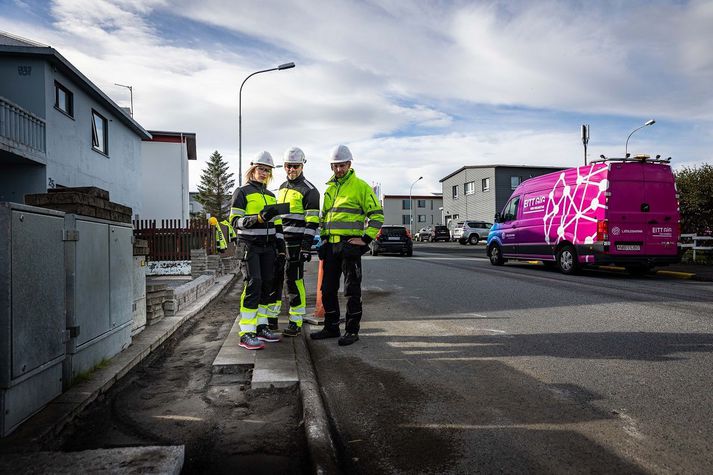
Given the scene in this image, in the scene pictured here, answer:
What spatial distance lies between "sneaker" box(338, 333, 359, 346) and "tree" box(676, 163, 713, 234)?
16178 mm

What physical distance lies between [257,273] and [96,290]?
1.54 metres

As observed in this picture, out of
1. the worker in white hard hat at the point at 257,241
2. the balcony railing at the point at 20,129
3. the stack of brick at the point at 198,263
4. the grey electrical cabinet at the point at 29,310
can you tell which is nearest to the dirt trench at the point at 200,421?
the grey electrical cabinet at the point at 29,310

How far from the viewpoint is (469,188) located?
175 feet

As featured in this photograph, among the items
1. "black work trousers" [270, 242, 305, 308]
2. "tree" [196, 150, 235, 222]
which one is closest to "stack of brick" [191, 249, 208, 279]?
"black work trousers" [270, 242, 305, 308]

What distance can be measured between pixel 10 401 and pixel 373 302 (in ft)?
19.4

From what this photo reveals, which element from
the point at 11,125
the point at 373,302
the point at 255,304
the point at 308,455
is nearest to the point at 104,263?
the point at 255,304

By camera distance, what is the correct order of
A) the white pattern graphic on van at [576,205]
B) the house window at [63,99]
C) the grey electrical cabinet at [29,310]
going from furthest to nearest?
the house window at [63,99], the white pattern graphic on van at [576,205], the grey electrical cabinet at [29,310]

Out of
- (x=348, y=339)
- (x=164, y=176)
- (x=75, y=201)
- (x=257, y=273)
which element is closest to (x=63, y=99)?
(x=257, y=273)

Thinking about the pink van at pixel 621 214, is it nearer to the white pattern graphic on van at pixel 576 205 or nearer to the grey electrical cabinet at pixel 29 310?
the white pattern graphic on van at pixel 576 205

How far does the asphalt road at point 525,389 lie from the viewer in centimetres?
254

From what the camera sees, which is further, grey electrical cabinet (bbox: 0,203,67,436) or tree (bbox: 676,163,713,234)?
tree (bbox: 676,163,713,234)

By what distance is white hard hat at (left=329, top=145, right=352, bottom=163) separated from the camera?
5.40 m

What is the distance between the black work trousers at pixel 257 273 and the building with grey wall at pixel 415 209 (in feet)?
240

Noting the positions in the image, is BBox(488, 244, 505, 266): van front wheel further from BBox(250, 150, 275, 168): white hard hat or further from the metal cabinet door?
the metal cabinet door
